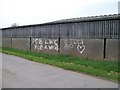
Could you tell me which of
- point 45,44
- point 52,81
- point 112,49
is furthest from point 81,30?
point 52,81

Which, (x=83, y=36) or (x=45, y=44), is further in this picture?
(x=45, y=44)

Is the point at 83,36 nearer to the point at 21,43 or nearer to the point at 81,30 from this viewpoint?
the point at 81,30

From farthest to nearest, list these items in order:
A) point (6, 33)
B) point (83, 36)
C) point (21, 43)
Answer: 1. point (6, 33)
2. point (21, 43)
3. point (83, 36)

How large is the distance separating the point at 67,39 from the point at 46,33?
14.7ft

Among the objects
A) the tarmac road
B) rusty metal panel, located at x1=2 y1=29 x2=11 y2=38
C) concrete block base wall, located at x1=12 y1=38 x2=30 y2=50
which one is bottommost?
the tarmac road

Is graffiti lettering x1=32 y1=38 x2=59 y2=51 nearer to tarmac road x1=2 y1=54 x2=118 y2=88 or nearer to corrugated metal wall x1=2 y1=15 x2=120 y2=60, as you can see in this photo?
corrugated metal wall x1=2 y1=15 x2=120 y2=60

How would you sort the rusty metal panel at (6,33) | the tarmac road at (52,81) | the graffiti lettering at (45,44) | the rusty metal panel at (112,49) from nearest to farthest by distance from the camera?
the tarmac road at (52,81)
the rusty metal panel at (112,49)
the graffiti lettering at (45,44)
the rusty metal panel at (6,33)

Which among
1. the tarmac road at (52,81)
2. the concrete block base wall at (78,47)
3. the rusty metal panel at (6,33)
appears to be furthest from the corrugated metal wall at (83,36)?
the rusty metal panel at (6,33)

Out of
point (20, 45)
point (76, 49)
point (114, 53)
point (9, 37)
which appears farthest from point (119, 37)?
point (9, 37)

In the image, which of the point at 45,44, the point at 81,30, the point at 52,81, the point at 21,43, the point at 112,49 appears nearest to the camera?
the point at 52,81

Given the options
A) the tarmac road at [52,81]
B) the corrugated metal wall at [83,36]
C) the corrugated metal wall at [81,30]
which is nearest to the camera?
the tarmac road at [52,81]

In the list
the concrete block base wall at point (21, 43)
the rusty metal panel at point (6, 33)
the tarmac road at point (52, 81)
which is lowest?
the tarmac road at point (52, 81)

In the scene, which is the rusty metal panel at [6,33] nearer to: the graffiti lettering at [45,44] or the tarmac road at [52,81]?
the graffiti lettering at [45,44]


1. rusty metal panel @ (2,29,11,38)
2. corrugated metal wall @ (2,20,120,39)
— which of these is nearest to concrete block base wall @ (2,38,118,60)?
corrugated metal wall @ (2,20,120,39)
